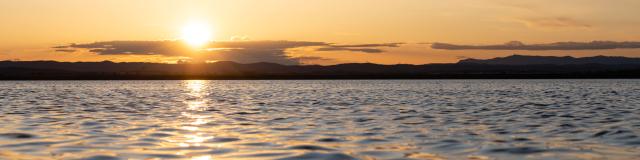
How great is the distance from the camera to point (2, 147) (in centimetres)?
2081

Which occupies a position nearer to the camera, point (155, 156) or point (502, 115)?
point (155, 156)

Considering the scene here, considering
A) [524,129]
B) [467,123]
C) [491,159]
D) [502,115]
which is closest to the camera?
[491,159]

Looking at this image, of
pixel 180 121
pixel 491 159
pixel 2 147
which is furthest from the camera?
pixel 180 121

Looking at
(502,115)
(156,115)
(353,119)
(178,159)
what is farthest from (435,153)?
(156,115)

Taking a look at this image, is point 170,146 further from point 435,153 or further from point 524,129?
point 524,129

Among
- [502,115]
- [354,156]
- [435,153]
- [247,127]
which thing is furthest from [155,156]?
[502,115]

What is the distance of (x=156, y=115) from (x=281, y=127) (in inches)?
405

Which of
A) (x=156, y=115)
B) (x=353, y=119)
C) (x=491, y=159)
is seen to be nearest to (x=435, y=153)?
(x=491, y=159)

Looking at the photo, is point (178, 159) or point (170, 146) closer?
point (178, 159)

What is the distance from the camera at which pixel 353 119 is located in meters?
32.5

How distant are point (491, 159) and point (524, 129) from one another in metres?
9.00

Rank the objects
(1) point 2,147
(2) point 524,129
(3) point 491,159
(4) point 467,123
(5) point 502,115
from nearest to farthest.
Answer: (3) point 491,159
(1) point 2,147
(2) point 524,129
(4) point 467,123
(5) point 502,115

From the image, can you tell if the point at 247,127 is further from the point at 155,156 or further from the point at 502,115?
the point at 502,115

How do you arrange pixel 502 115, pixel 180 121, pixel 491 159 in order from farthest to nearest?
pixel 502 115 < pixel 180 121 < pixel 491 159
